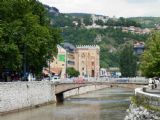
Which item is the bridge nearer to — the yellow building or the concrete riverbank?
the concrete riverbank

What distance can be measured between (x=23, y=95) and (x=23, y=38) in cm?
770

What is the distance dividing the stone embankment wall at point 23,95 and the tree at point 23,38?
123 inches

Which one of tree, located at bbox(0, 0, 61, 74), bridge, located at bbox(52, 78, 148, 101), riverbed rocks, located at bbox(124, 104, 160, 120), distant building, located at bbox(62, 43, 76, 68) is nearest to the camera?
riverbed rocks, located at bbox(124, 104, 160, 120)

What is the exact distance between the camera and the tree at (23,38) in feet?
240

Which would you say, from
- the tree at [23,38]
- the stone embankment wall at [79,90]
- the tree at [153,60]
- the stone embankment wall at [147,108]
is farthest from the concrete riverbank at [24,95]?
the stone embankment wall at [147,108]

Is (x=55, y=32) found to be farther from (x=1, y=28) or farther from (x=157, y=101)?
(x=157, y=101)

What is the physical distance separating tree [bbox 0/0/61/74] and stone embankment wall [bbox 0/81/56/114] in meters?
3.11

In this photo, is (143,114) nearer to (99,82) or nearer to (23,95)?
Answer: (23,95)

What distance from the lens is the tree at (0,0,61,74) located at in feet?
240

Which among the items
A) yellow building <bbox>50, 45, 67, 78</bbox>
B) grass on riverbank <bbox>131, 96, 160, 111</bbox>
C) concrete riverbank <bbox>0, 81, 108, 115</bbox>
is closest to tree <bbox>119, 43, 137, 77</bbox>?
yellow building <bbox>50, 45, 67, 78</bbox>

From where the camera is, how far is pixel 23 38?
7662 cm

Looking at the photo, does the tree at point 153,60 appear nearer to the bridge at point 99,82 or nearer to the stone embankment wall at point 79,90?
the bridge at point 99,82

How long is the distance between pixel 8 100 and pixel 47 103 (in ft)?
61.9

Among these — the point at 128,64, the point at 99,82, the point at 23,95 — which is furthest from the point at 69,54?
the point at 23,95
